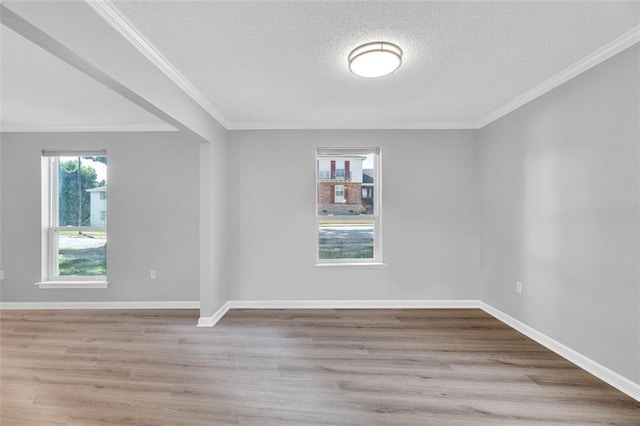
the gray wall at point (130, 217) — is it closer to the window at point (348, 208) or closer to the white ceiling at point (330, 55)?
the white ceiling at point (330, 55)

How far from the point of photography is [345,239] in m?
4.30

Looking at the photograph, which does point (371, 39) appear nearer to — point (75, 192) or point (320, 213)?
point (320, 213)

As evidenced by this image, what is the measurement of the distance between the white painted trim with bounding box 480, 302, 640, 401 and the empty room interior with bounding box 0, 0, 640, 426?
0.08 feet

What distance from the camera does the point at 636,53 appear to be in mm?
2105

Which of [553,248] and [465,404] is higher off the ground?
[553,248]

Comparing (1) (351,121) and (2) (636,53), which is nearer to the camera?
(2) (636,53)

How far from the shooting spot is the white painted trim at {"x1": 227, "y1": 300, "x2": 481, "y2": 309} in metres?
4.12

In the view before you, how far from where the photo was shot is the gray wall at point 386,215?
4.14 m

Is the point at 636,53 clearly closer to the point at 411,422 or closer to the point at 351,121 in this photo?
the point at 351,121

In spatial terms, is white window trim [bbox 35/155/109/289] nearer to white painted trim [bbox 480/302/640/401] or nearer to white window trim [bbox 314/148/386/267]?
white window trim [bbox 314/148/386/267]

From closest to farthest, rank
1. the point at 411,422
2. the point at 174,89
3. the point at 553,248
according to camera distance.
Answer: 1. the point at 411,422
2. the point at 174,89
3. the point at 553,248

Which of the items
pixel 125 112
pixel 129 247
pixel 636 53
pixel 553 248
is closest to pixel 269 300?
pixel 129 247

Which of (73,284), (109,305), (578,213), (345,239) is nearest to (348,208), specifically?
(345,239)

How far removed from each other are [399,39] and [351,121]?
6.36 ft
